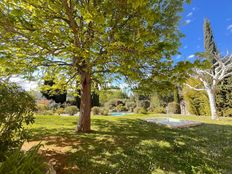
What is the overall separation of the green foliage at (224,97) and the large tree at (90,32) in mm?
19944

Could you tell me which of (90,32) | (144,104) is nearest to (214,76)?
(90,32)

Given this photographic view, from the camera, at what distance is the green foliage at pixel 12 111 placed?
448 centimetres

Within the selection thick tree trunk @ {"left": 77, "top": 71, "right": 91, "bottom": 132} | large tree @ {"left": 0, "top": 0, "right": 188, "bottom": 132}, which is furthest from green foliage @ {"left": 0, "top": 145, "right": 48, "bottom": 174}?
thick tree trunk @ {"left": 77, "top": 71, "right": 91, "bottom": 132}

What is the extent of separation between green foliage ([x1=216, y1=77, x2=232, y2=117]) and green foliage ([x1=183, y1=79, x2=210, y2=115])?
150 cm

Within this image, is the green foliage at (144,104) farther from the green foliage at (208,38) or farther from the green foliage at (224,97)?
the green foliage at (208,38)

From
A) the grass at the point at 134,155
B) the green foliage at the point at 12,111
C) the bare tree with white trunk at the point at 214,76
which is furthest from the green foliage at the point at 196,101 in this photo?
the green foliage at the point at 12,111

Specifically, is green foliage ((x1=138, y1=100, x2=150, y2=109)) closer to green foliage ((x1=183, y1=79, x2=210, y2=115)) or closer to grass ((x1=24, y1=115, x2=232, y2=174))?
green foliage ((x1=183, y1=79, x2=210, y2=115))

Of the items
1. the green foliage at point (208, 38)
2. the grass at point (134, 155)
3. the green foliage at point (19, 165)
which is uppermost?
the green foliage at point (208, 38)

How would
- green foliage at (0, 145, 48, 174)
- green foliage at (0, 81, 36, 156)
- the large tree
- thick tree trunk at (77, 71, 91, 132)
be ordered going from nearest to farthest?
green foliage at (0, 145, 48, 174), green foliage at (0, 81, 36, 156), the large tree, thick tree trunk at (77, 71, 91, 132)

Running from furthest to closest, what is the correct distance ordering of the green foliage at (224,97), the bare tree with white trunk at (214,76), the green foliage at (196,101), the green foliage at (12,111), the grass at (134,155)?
the green foliage at (196,101)
the green foliage at (224,97)
the bare tree with white trunk at (214,76)
the grass at (134,155)
the green foliage at (12,111)

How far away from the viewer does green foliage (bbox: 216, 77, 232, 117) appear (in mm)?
25344

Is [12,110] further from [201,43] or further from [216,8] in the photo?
[201,43]

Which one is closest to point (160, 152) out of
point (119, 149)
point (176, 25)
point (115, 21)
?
point (119, 149)

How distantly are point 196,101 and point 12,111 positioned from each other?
27565 mm
